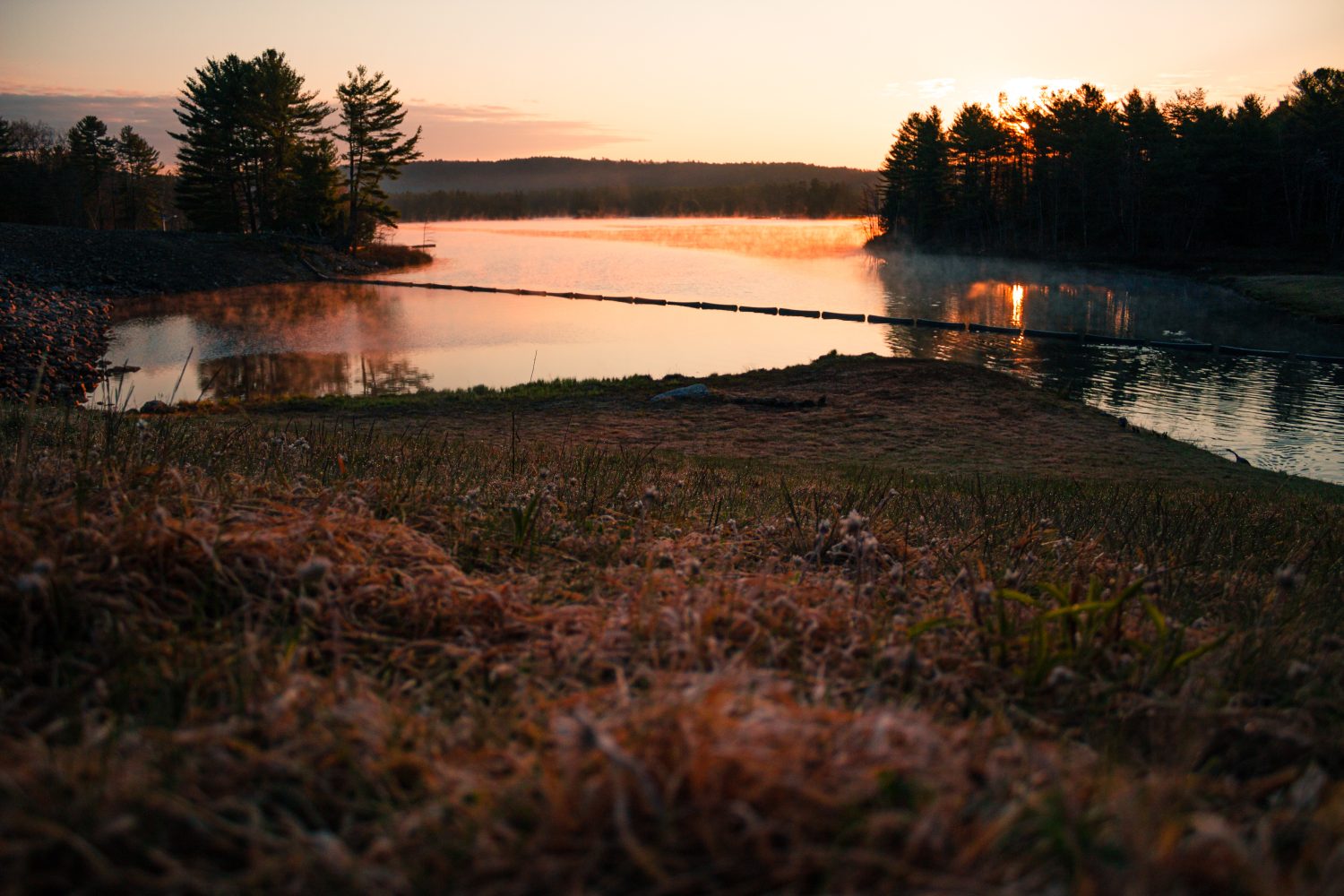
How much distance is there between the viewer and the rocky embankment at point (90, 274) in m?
25.0

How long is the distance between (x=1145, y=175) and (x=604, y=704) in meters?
77.9

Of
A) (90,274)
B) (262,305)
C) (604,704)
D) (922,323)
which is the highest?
(90,274)

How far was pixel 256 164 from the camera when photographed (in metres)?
69.9

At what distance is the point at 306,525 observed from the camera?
Result: 9.82ft

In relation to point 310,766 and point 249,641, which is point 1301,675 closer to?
point 310,766

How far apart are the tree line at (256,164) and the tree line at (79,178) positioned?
0.13 metres

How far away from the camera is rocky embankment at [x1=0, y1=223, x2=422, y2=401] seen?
25016mm

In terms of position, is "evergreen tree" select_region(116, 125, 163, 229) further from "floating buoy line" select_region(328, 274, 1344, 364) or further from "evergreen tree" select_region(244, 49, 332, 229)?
"floating buoy line" select_region(328, 274, 1344, 364)

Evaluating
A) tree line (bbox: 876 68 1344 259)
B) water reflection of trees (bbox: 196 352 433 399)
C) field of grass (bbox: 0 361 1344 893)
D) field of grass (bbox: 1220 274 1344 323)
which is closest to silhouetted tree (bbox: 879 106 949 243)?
tree line (bbox: 876 68 1344 259)

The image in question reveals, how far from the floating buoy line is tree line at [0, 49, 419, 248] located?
17330 millimetres

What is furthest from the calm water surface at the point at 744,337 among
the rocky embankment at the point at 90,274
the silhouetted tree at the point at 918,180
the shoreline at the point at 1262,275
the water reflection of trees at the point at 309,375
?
the silhouetted tree at the point at 918,180

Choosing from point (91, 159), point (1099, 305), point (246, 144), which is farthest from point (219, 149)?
point (1099, 305)

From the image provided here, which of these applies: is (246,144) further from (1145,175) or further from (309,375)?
(1145,175)

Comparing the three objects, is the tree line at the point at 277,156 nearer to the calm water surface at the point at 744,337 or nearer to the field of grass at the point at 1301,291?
the calm water surface at the point at 744,337
